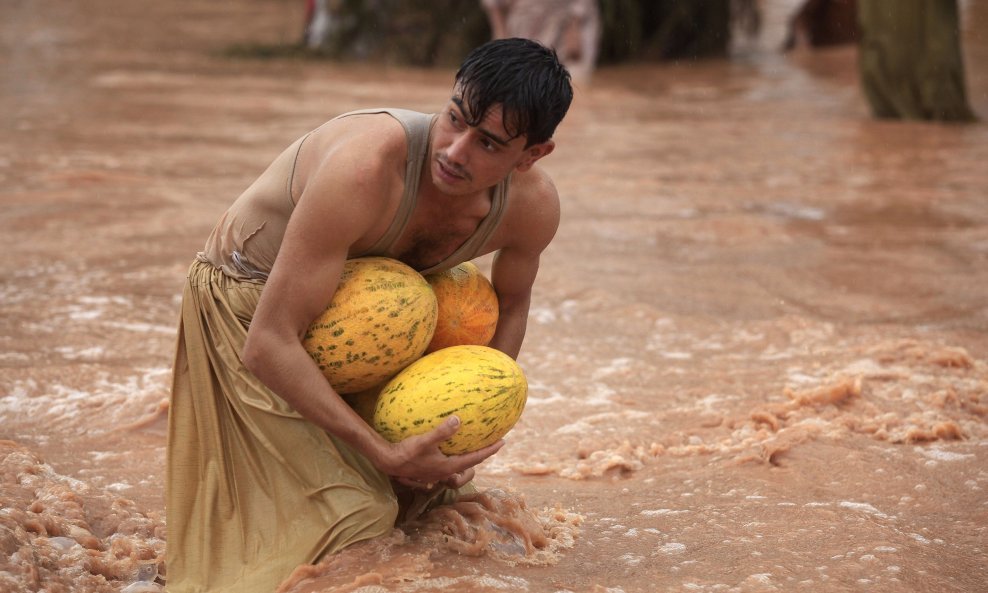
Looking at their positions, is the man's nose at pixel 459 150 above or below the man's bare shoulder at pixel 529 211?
above

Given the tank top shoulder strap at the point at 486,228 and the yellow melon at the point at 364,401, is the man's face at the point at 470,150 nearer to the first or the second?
the tank top shoulder strap at the point at 486,228

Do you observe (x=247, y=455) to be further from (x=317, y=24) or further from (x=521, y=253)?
(x=317, y=24)

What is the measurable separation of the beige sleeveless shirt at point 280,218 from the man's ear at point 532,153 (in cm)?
8

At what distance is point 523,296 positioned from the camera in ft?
10.7

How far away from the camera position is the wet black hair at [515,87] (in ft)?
8.78

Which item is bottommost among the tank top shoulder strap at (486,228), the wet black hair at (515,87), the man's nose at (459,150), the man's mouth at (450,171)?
the tank top shoulder strap at (486,228)

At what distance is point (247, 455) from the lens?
2971 millimetres

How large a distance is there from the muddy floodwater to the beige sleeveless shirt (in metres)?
0.73

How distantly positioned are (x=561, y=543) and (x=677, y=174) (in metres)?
5.72

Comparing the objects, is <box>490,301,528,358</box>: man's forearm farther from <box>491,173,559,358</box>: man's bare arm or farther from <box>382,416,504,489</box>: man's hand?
<box>382,416,504,489</box>: man's hand

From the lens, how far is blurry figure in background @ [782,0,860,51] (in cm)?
1560

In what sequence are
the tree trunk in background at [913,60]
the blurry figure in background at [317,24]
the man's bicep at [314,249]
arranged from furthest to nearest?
the blurry figure in background at [317,24] → the tree trunk in background at [913,60] → the man's bicep at [314,249]

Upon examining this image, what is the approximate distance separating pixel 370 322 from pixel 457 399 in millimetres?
274

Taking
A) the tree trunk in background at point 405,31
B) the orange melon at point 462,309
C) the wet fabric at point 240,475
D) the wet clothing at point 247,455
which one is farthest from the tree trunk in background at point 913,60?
the wet fabric at point 240,475
